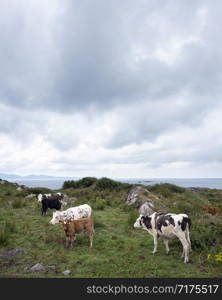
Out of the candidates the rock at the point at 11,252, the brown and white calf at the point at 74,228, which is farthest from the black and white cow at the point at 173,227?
the rock at the point at 11,252

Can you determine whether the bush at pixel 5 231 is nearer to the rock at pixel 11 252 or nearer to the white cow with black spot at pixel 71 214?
the rock at pixel 11 252

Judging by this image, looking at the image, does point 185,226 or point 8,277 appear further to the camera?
point 185,226

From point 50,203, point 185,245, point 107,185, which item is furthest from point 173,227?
point 107,185

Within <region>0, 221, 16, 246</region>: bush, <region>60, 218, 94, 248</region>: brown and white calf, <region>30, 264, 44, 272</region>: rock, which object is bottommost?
<region>30, 264, 44, 272</region>: rock

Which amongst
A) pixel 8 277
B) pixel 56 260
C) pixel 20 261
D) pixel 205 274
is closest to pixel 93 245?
pixel 56 260

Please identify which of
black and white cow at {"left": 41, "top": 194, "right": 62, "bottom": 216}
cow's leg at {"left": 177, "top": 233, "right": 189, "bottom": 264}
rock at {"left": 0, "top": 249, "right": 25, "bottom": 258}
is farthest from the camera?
black and white cow at {"left": 41, "top": 194, "right": 62, "bottom": 216}

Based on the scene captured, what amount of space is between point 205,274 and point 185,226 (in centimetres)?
163

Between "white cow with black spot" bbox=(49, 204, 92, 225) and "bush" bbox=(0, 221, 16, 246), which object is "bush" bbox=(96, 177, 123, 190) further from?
"bush" bbox=(0, 221, 16, 246)

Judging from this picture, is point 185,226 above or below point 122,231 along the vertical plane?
above

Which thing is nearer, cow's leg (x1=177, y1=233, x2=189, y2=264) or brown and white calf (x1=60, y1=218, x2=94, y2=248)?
cow's leg (x1=177, y1=233, x2=189, y2=264)

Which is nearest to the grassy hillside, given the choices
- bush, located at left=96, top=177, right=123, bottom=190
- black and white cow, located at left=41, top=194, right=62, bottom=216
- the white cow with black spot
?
the white cow with black spot

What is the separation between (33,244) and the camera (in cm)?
1043

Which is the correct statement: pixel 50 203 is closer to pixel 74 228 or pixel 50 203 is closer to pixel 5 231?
pixel 5 231
